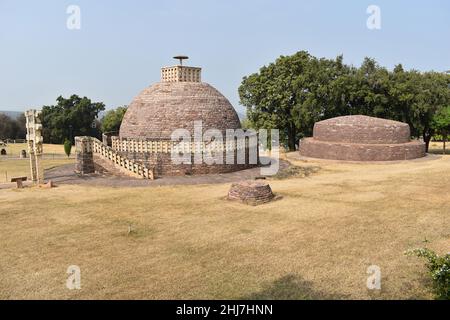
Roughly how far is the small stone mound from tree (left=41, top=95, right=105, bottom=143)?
46.6 meters

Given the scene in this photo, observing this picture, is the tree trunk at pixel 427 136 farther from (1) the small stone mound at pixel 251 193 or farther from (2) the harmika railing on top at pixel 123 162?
(2) the harmika railing on top at pixel 123 162

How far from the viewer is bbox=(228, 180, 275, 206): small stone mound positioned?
1292 centimetres

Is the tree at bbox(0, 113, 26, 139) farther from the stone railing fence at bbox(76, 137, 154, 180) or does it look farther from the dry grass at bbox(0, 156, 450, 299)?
the dry grass at bbox(0, 156, 450, 299)

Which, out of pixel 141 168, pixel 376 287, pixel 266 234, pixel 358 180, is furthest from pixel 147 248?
pixel 358 180

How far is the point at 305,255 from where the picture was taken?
825cm

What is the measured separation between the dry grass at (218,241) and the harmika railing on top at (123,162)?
2.93 meters

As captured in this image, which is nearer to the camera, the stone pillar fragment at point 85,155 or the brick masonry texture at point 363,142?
the stone pillar fragment at point 85,155

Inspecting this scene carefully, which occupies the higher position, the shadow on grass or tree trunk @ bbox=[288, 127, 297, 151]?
tree trunk @ bbox=[288, 127, 297, 151]

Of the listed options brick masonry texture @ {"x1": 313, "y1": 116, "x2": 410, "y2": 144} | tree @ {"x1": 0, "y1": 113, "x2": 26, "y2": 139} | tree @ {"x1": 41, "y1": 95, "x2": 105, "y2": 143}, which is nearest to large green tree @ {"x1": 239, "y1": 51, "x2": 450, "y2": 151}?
brick masonry texture @ {"x1": 313, "y1": 116, "x2": 410, "y2": 144}

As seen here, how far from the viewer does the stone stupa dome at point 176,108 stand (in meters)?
20.9

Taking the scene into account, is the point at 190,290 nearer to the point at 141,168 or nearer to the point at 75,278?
the point at 75,278

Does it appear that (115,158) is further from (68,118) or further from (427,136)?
(68,118)

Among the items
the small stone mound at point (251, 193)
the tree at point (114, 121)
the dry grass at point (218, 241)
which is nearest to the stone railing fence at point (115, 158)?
the dry grass at point (218, 241)

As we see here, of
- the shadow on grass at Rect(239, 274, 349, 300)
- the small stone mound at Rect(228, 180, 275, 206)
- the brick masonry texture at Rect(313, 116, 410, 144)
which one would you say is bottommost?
the shadow on grass at Rect(239, 274, 349, 300)
